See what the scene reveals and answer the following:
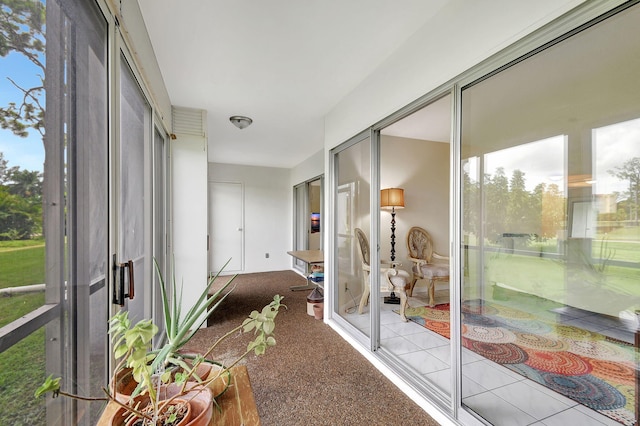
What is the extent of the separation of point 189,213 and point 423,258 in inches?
129

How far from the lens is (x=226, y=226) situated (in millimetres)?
6082

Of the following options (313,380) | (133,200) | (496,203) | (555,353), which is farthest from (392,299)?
(133,200)

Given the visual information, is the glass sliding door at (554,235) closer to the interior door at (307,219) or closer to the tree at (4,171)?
the tree at (4,171)

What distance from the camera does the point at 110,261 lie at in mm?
1267

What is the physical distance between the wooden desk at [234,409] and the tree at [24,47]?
752 mm

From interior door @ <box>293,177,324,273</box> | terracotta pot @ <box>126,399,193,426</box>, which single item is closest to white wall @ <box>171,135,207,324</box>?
terracotta pot @ <box>126,399,193,426</box>

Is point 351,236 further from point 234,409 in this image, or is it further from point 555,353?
point 234,409

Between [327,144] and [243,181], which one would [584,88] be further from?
[243,181]

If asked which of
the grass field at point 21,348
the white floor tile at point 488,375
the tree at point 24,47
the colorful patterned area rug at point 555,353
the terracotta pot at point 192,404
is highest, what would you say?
the tree at point 24,47

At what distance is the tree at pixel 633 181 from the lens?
122 cm

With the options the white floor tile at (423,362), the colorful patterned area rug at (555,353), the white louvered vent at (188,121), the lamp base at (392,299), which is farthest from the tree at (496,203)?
the white louvered vent at (188,121)

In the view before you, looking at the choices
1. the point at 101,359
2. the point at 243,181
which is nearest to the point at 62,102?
the point at 101,359

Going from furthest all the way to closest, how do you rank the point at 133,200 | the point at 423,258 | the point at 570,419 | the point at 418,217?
the point at 418,217 < the point at 423,258 < the point at 133,200 < the point at 570,419

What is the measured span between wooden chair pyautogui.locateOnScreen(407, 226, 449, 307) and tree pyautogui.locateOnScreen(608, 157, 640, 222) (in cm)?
249
